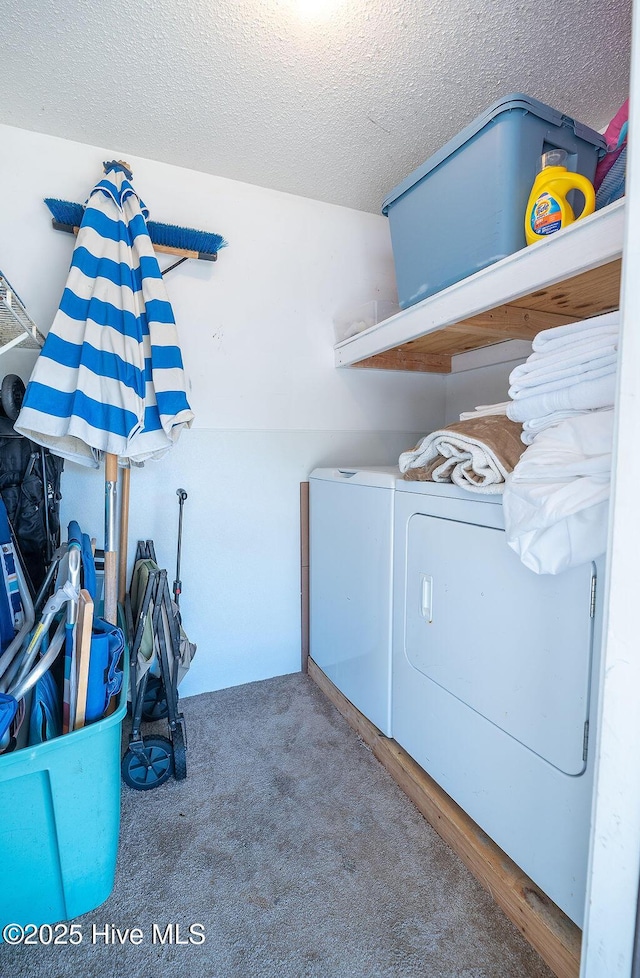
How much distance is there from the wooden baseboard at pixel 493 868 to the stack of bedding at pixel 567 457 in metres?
0.80

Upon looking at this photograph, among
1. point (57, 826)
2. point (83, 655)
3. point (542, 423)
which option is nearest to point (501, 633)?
point (542, 423)

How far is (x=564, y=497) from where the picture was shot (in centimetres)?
84

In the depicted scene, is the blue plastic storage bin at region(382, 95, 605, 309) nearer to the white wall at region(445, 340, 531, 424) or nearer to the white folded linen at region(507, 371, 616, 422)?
the white folded linen at region(507, 371, 616, 422)

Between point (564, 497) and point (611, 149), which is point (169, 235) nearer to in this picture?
point (611, 149)

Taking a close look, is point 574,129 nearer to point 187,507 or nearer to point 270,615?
point 187,507

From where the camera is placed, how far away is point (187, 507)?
2002 mm

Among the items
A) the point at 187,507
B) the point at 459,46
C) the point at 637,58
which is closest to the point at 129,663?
the point at 187,507

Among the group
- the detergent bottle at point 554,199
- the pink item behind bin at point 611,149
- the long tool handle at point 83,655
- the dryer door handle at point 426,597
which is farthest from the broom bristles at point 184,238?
the dryer door handle at point 426,597

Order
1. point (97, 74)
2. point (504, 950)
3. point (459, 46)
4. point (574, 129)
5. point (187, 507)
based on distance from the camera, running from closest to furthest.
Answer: point (504, 950) < point (574, 129) < point (459, 46) < point (97, 74) < point (187, 507)

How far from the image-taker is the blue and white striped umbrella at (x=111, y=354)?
1410 millimetres

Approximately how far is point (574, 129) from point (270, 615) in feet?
6.97

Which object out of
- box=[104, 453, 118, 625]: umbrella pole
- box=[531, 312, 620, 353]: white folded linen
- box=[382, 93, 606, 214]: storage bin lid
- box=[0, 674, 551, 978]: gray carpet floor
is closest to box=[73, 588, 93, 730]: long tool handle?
box=[104, 453, 118, 625]: umbrella pole

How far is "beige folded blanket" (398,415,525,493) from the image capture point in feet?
3.59

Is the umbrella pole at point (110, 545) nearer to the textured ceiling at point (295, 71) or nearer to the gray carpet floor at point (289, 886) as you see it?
the gray carpet floor at point (289, 886)
